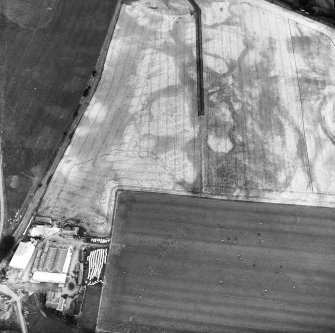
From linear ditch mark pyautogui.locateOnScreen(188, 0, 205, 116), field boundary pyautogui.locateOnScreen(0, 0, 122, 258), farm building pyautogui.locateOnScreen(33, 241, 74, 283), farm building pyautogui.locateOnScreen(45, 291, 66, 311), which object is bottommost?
farm building pyautogui.locateOnScreen(45, 291, 66, 311)

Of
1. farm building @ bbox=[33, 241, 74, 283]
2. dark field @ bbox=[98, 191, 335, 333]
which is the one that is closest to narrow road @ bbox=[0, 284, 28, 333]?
farm building @ bbox=[33, 241, 74, 283]

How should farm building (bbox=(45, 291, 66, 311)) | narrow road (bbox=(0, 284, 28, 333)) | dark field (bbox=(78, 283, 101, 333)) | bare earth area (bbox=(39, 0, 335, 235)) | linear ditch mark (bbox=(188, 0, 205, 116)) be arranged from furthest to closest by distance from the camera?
linear ditch mark (bbox=(188, 0, 205, 116))
bare earth area (bbox=(39, 0, 335, 235))
farm building (bbox=(45, 291, 66, 311))
dark field (bbox=(78, 283, 101, 333))
narrow road (bbox=(0, 284, 28, 333))

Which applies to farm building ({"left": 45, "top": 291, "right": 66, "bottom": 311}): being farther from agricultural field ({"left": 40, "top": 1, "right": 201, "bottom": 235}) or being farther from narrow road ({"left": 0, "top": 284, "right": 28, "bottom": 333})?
agricultural field ({"left": 40, "top": 1, "right": 201, "bottom": 235})

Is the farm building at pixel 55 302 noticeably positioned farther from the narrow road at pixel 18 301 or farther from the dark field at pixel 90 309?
the narrow road at pixel 18 301

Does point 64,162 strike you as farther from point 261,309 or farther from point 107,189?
point 261,309

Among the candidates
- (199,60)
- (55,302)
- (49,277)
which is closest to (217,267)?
(55,302)

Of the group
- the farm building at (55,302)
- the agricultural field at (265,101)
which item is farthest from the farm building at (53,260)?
A: the agricultural field at (265,101)

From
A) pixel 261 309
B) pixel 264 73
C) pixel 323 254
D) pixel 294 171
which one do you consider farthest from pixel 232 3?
pixel 261 309
